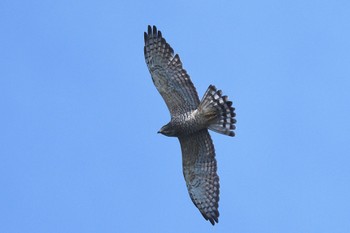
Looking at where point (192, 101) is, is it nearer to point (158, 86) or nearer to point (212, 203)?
point (158, 86)

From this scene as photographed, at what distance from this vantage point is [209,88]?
14062 millimetres

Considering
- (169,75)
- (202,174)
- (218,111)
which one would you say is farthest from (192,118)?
(202,174)

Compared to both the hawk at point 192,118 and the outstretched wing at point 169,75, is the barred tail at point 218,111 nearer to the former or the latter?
the hawk at point 192,118

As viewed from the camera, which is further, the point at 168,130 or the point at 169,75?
the point at 169,75

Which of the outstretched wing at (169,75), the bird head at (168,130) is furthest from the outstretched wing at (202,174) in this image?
the outstretched wing at (169,75)

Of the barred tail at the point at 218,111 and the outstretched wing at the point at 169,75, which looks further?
the outstretched wing at the point at 169,75

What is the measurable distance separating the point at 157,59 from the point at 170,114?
1.14 m

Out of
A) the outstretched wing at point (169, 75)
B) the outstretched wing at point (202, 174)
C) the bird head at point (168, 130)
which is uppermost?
the outstretched wing at point (169, 75)

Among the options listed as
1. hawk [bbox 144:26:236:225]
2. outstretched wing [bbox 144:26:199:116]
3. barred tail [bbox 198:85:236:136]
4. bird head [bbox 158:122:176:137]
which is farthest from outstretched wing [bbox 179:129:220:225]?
outstretched wing [bbox 144:26:199:116]

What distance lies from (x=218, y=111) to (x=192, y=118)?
1.72ft

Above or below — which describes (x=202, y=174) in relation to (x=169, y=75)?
below

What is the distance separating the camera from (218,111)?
46.0 ft

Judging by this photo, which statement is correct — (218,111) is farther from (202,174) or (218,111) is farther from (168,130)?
(202,174)

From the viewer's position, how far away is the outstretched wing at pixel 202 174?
47.8 ft
